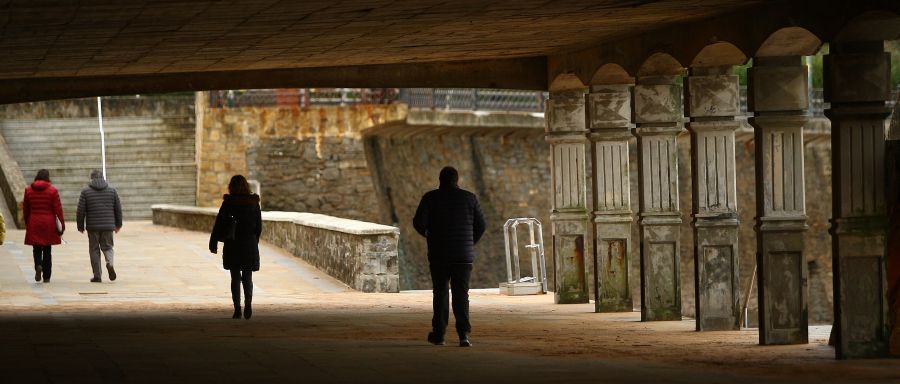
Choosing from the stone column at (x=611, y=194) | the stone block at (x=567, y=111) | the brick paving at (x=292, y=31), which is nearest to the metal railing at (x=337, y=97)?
the stone block at (x=567, y=111)

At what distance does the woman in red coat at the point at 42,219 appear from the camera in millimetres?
21438

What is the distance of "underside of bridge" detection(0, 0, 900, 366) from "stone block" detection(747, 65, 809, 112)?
1 cm

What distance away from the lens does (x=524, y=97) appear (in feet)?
146

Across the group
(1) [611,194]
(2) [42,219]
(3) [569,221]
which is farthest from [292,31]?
(2) [42,219]

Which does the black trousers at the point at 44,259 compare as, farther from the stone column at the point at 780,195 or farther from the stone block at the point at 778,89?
the stone block at the point at 778,89

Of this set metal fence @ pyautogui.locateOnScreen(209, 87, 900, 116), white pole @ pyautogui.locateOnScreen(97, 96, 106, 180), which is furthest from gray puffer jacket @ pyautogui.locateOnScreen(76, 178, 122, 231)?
white pole @ pyautogui.locateOnScreen(97, 96, 106, 180)

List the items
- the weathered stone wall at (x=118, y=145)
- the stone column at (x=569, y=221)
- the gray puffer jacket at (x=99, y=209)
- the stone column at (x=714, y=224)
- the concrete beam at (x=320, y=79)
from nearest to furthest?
the stone column at (x=714, y=224) < the concrete beam at (x=320, y=79) < the stone column at (x=569, y=221) < the gray puffer jacket at (x=99, y=209) < the weathered stone wall at (x=118, y=145)

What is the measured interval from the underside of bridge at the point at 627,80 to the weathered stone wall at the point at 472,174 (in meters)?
19.5

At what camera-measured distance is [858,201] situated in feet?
41.2

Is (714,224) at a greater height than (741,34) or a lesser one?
lesser

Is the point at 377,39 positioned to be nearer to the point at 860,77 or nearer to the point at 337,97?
the point at 860,77

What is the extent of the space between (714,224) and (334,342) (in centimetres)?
404

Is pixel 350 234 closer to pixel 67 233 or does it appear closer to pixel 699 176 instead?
pixel 699 176

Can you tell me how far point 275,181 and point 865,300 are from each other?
1094 inches
